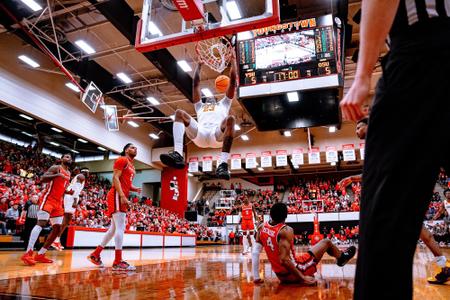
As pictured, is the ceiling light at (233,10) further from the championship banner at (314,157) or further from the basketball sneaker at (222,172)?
the championship banner at (314,157)

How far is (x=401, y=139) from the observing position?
2.80ft

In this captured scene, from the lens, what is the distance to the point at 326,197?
22781 millimetres

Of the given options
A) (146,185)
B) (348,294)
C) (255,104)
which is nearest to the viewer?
(348,294)

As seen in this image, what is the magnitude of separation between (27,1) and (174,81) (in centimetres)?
541

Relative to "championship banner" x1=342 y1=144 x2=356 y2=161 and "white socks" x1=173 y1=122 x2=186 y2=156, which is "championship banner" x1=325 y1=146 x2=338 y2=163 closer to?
"championship banner" x1=342 y1=144 x2=356 y2=161

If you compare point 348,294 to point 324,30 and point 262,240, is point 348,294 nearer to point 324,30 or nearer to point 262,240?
point 262,240

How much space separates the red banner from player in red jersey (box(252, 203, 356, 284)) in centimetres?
1769

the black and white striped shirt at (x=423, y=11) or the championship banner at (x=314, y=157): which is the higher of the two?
the championship banner at (x=314, y=157)

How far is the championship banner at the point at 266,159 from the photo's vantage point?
1893 cm

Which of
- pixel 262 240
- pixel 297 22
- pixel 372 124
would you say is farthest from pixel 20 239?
pixel 372 124

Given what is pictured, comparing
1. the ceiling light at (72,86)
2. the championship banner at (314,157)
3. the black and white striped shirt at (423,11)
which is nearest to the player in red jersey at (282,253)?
the black and white striped shirt at (423,11)

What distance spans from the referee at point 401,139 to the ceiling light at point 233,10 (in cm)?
410

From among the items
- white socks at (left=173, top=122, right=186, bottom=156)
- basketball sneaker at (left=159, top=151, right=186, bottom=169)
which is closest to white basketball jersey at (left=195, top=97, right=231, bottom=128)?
white socks at (left=173, top=122, right=186, bottom=156)

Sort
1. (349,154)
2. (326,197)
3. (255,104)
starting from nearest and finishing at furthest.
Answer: (255,104), (349,154), (326,197)
